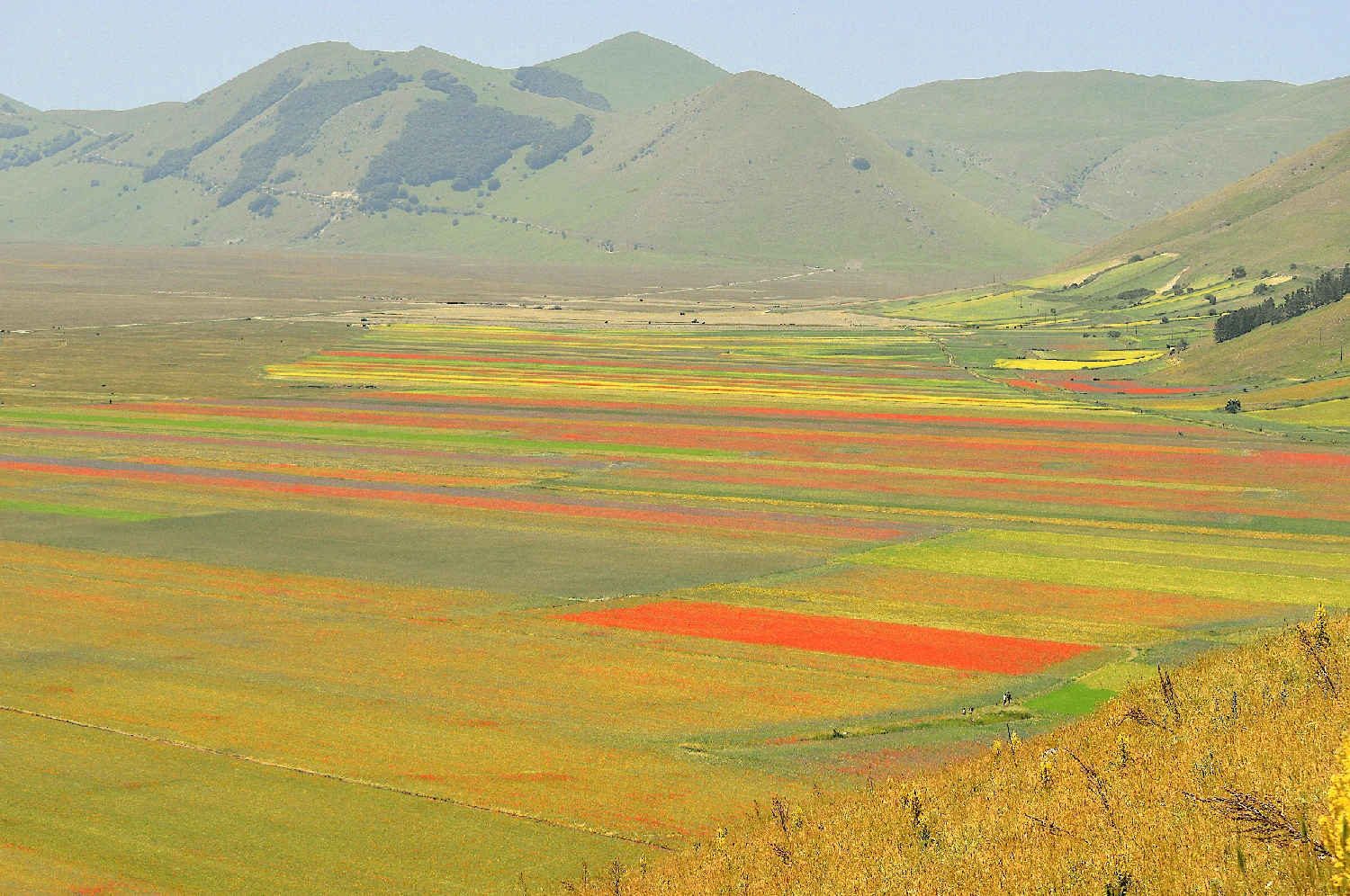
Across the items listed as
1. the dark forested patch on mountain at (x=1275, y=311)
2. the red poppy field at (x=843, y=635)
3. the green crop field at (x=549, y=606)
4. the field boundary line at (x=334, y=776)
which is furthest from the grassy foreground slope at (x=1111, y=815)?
the dark forested patch on mountain at (x=1275, y=311)

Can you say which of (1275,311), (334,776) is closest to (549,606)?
(334,776)

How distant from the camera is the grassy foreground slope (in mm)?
18734

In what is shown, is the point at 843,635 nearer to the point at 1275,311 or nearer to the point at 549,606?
the point at 549,606

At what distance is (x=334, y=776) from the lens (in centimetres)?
2959

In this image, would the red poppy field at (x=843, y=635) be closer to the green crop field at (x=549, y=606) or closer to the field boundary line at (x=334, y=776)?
the green crop field at (x=549, y=606)

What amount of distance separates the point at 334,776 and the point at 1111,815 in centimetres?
1679

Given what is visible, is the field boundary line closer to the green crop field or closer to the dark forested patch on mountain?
the green crop field

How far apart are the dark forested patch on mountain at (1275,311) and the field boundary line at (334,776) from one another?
412 ft

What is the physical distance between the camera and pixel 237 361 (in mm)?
138625

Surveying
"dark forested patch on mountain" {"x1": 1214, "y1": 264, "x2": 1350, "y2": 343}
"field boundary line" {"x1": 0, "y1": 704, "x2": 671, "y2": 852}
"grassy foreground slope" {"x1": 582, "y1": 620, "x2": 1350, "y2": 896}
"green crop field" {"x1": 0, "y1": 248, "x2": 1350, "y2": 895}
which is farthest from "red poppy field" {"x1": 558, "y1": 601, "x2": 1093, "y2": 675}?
"dark forested patch on mountain" {"x1": 1214, "y1": 264, "x2": 1350, "y2": 343}

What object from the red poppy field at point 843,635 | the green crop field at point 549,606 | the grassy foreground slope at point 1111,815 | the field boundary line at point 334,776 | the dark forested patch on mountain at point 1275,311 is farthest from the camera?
the dark forested patch on mountain at point 1275,311

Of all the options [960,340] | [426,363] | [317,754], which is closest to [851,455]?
[317,754]

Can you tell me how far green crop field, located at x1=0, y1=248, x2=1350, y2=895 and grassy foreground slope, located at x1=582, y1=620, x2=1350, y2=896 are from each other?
295cm

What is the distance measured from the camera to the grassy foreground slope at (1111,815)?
18.7 meters
